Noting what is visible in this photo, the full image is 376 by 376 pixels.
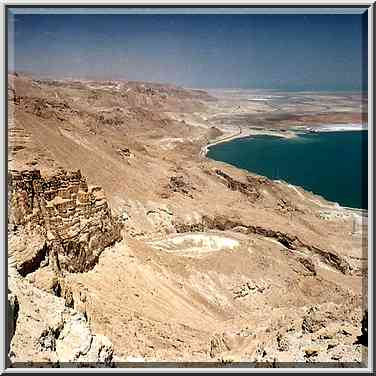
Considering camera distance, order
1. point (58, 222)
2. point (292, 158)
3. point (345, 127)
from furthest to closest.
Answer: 1. point (292, 158)
2. point (345, 127)
3. point (58, 222)

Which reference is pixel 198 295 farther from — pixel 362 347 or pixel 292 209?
pixel 292 209

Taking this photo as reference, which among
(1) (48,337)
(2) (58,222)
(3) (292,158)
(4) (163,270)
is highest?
(3) (292,158)

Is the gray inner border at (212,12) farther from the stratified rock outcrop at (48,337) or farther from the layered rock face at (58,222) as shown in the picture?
the layered rock face at (58,222)

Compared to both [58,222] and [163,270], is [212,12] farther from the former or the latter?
[163,270]

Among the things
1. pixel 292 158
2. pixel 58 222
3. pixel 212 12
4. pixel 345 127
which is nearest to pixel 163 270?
pixel 58 222

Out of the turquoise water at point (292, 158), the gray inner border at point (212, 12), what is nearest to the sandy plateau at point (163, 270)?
the gray inner border at point (212, 12)
